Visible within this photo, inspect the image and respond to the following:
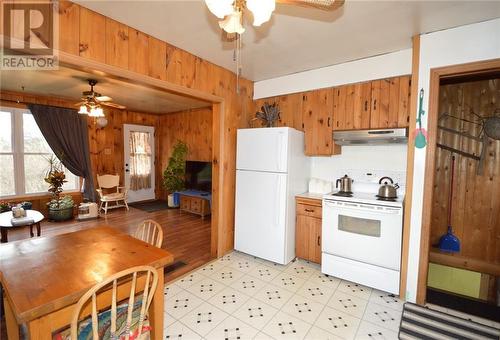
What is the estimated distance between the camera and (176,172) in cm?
602

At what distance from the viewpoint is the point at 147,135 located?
682 cm

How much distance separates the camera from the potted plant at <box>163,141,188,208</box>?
6.00 m

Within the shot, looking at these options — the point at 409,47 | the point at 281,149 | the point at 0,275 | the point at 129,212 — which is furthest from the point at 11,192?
the point at 409,47

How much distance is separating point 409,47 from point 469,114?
121 centimetres

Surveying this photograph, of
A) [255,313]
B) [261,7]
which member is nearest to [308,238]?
[255,313]

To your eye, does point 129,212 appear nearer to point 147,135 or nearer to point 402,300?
point 147,135

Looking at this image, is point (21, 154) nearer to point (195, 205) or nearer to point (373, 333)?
point (195, 205)

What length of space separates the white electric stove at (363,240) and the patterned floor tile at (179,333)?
1.64 metres

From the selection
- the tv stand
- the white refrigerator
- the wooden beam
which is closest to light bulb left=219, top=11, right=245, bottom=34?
the white refrigerator

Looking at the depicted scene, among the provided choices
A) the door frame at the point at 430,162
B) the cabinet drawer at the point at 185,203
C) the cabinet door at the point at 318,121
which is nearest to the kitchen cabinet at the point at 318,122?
the cabinet door at the point at 318,121

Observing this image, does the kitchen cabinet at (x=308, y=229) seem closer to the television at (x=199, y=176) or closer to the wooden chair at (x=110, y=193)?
the television at (x=199, y=176)

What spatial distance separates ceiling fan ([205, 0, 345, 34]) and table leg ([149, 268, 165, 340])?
60.9 inches

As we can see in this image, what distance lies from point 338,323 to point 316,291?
0.48 meters

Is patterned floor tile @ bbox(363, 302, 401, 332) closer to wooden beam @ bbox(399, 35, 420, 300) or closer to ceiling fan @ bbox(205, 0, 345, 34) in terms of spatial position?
wooden beam @ bbox(399, 35, 420, 300)
